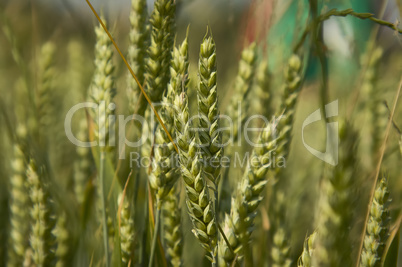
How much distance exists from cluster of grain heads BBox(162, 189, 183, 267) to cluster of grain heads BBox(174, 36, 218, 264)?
145 millimetres

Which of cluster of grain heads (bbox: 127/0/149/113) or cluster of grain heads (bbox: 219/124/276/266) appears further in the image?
cluster of grain heads (bbox: 127/0/149/113)

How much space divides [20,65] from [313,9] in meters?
0.38

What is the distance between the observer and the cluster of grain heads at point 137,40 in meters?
0.56

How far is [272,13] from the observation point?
769 mm

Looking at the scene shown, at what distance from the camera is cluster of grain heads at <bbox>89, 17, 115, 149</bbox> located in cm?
56

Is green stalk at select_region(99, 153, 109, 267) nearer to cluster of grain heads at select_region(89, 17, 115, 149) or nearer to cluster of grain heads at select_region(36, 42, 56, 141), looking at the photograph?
cluster of grain heads at select_region(89, 17, 115, 149)

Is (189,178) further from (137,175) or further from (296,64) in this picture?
(296,64)

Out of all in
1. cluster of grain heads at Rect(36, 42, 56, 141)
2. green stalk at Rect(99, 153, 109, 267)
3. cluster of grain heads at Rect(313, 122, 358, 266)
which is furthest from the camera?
cluster of grain heads at Rect(36, 42, 56, 141)

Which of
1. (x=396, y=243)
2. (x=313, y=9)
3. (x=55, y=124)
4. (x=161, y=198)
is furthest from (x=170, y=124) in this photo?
(x=55, y=124)

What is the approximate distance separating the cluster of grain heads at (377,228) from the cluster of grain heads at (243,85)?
296 millimetres

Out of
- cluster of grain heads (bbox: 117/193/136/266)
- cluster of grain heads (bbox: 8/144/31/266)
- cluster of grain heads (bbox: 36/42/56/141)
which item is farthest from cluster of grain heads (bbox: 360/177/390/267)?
cluster of grain heads (bbox: 36/42/56/141)

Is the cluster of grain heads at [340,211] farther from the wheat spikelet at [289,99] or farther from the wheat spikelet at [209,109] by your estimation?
the wheat spikelet at [289,99]
